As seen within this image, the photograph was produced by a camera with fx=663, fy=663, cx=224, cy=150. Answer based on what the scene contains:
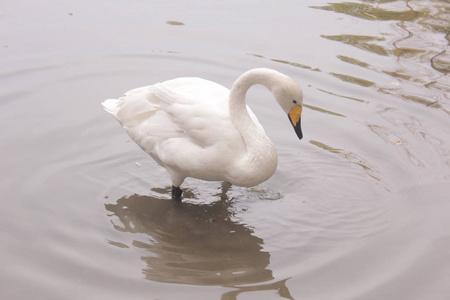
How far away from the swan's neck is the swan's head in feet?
0.18

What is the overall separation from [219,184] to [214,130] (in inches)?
39.8

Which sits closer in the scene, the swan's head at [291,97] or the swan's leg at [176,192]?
the swan's head at [291,97]

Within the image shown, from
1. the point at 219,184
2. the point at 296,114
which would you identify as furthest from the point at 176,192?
the point at 296,114

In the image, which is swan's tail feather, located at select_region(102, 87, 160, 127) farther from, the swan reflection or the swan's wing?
the swan reflection

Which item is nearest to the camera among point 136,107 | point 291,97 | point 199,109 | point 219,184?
point 291,97

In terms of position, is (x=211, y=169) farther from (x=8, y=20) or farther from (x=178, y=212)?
(x=8, y=20)

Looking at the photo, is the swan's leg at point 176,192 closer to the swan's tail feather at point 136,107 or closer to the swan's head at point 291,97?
the swan's tail feather at point 136,107

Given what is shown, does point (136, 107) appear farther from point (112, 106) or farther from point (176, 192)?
point (176, 192)

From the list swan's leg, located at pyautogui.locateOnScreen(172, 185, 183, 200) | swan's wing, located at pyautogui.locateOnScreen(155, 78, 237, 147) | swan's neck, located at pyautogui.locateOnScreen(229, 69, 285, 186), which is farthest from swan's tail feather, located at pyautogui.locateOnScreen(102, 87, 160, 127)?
swan's neck, located at pyautogui.locateOnScreen(229, 69, 285, 186)

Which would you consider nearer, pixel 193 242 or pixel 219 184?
pixel 193 242

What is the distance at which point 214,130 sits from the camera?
16.8ft

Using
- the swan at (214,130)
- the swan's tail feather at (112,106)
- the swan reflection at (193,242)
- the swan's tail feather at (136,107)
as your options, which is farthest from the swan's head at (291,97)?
the swan's tail feather at (112,106)

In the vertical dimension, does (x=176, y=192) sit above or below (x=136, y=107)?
below

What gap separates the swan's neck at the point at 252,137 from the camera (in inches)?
199
